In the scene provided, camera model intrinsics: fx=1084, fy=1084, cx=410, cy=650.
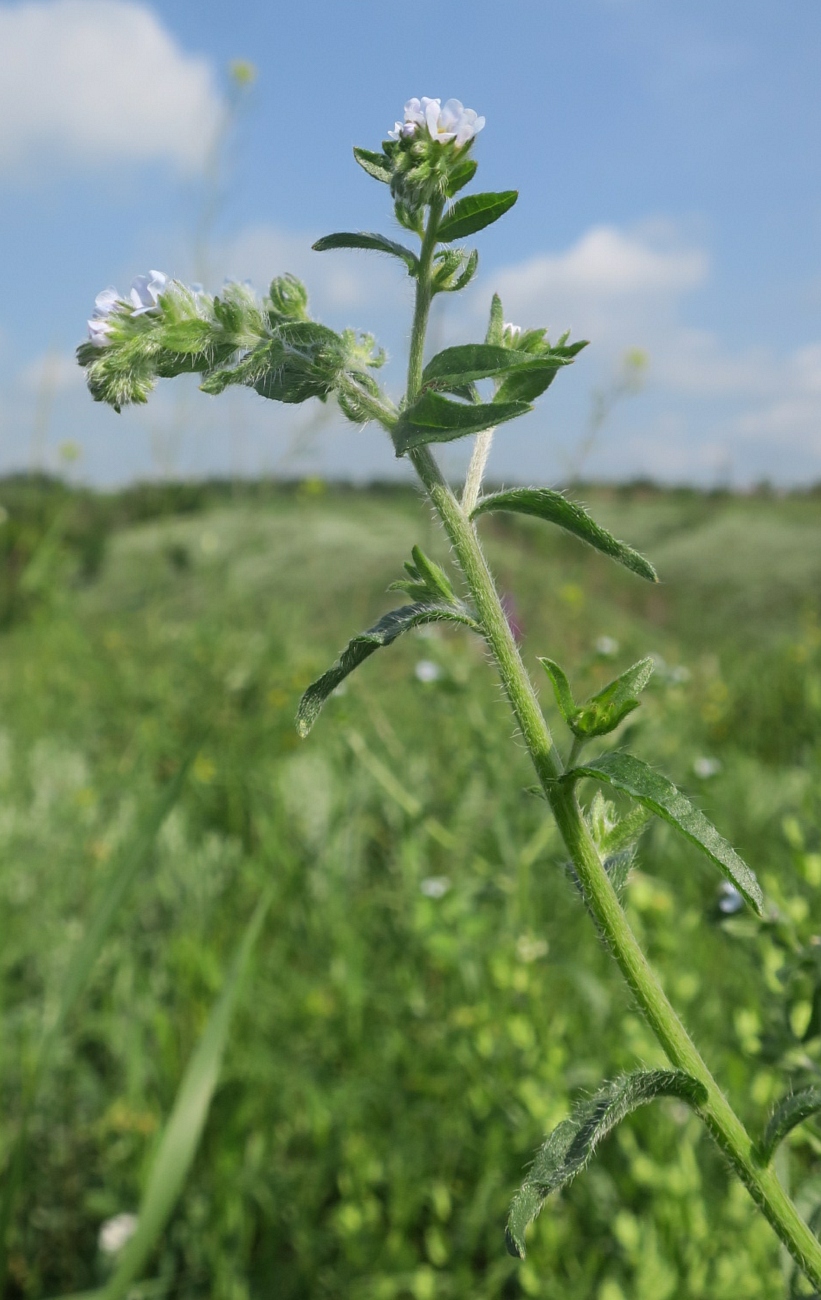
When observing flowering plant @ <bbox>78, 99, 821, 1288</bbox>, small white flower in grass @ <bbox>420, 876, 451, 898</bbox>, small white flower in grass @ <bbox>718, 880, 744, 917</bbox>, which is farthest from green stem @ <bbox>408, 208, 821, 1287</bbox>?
small white flower in grass @ <bbox>420, 876, 451, 898</bbox>

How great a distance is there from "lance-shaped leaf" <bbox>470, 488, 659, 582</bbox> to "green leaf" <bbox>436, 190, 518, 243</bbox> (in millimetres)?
177

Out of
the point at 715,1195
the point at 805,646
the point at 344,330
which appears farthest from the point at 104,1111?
the point at 805,646

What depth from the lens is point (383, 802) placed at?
299 centimetres

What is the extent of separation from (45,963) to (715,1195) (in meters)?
1.44

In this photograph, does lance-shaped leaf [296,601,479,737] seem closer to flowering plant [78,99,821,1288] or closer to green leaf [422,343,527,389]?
flowering plant [78,99,821,1288]

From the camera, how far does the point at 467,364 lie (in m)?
0.66

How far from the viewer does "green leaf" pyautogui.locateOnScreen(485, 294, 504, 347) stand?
0.75m

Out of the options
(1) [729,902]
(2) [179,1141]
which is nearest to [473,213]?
(1) [729,902]

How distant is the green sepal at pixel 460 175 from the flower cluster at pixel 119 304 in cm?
20

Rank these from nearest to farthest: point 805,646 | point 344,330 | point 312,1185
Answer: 1. point 344,330
2. point 312,1185
3. point 805,646

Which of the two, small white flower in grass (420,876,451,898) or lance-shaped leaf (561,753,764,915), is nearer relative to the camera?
lance-shaped leaf (561,753,764,915)

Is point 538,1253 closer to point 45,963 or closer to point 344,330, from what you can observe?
point 45,963

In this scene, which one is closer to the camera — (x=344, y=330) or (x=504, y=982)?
(x=344, y=330)

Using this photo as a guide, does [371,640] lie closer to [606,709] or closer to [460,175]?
[606,709]
